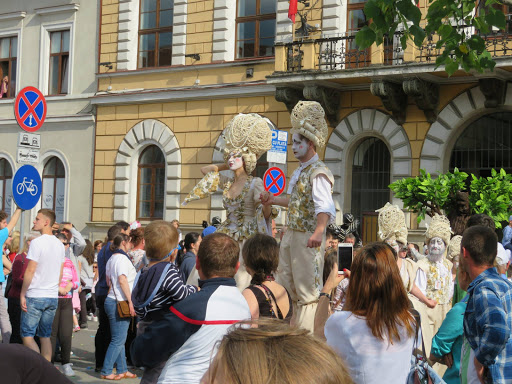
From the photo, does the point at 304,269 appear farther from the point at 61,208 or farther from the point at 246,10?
the point at 61,208

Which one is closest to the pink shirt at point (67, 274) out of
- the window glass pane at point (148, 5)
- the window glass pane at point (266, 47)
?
the window glass pane at point (266, 47)

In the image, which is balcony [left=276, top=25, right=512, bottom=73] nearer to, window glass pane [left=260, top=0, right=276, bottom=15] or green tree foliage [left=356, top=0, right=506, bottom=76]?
window glass pane [left=260, top=0, right=276, bottom=15]

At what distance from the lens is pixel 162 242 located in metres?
5.87

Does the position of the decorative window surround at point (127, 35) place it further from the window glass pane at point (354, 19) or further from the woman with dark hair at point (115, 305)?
the woman with dark hair at point (115, 305)

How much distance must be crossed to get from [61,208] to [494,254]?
77.8 feet

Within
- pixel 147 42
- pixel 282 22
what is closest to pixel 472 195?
pixel 282 22

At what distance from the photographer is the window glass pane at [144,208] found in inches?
1013

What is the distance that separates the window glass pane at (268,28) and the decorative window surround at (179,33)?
97.5 inches

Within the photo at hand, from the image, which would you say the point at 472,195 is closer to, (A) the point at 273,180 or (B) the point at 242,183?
(A) the point at 273,180

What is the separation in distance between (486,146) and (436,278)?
11.8 m

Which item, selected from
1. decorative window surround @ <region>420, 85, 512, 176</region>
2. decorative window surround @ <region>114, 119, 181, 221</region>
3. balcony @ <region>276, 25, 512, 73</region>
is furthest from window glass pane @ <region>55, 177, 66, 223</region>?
decorative window surround @ <region>420, 85, 512, 176</region>

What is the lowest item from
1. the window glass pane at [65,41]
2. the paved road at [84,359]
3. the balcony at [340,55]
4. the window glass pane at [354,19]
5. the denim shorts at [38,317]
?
the paved road at [84,359]

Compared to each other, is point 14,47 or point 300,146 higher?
point 14,47

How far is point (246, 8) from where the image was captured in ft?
80.1
